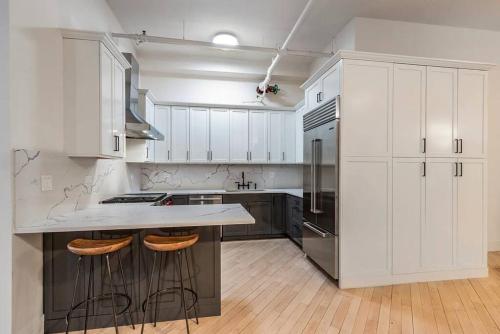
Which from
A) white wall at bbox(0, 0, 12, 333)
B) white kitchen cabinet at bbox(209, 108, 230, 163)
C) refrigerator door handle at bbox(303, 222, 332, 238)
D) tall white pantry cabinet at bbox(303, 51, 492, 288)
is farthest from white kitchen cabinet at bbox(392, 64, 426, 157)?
white wall at bbox(0, 0, 12, 333)

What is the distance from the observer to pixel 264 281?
2998mm

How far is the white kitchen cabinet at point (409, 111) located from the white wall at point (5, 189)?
3.46 m

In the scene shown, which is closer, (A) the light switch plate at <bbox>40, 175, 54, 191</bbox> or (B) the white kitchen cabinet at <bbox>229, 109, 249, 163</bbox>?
(A) the light switch plate at <bbox>40, 175, 54, 191</bbox>

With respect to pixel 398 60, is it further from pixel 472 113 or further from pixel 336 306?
pixel 336 306

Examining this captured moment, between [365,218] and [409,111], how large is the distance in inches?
51.8

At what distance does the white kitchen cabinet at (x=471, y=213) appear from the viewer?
304 cm

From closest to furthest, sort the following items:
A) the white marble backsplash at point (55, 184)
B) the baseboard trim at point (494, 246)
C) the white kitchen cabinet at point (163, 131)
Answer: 1. the white marble backsplash at point (55, 184)
2. the baseboard trim at point (494, 246)
3. the white kitchen cabinet at point (163, 131)

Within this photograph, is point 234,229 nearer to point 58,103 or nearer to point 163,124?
point 163,124

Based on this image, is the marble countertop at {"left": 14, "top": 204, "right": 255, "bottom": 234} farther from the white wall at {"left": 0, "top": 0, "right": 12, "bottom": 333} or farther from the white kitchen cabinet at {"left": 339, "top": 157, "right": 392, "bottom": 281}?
the white kitchen cabinet at {"left": 339, "top": 157, "right": 392, "bottom": 281}

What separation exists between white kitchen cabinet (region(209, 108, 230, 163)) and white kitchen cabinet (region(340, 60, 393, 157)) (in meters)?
2.58

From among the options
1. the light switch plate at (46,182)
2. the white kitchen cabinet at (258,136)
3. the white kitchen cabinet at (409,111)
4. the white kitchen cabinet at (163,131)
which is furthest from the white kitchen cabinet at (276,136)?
the light switch plate at (46,182)

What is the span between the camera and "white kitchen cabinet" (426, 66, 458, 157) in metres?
2.95

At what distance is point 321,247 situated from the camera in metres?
3.15

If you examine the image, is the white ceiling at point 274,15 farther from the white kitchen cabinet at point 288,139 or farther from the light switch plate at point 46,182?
the light switch plate at point 46,182
